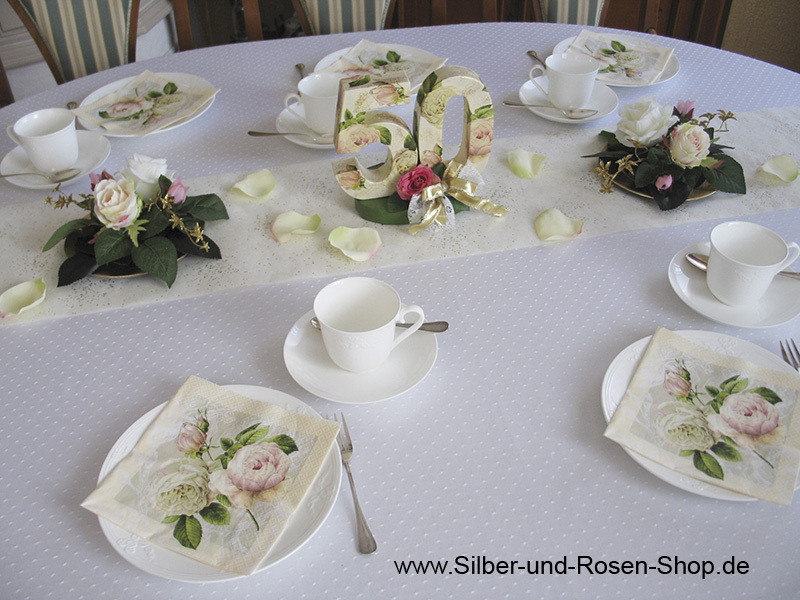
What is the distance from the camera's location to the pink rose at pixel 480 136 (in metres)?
1.07

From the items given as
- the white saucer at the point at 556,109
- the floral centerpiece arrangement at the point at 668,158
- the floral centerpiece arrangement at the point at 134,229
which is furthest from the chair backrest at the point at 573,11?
the floral centerpiece arrangement at the point at 134,229

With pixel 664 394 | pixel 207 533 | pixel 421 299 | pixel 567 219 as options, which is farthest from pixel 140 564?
pixel 567 219

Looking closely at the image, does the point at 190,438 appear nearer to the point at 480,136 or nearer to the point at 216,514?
the point at 216,514

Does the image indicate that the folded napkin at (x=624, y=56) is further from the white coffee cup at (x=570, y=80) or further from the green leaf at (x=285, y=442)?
the green leaf at (x=285, y=442)

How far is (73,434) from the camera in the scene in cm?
79

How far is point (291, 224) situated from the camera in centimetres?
108

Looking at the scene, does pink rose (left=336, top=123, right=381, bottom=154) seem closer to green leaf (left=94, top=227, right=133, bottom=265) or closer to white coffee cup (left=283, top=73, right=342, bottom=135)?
white coffee cup (left=283, top=73, right=342, bottom=135)

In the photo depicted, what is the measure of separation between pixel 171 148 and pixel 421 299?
63cm

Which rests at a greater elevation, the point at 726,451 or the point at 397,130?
the point at 397,130

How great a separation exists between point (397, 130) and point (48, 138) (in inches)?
23.3

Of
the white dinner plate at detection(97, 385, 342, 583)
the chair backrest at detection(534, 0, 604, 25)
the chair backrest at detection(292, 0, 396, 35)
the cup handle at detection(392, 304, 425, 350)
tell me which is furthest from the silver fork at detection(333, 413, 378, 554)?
the chair backrest at detection(534, 0, 604, 25)

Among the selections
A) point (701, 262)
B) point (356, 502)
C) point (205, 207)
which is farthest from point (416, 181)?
point (356, 502)

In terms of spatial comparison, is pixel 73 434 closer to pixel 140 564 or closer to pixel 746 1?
pixel 140 564

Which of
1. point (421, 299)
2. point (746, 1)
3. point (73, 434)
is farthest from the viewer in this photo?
point (746, 1)
